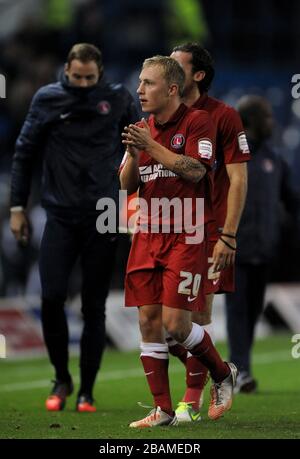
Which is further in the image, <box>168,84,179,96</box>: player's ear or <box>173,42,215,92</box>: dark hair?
<box>173,42,215,92</box>: dark hair

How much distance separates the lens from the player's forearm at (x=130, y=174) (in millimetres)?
7762

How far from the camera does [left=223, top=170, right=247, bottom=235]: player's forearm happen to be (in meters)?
8.02

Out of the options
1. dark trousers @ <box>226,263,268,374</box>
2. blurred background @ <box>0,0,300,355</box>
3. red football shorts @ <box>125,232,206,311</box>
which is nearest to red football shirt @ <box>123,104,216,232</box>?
red football shorts @ <box>125,232,206,311</box>

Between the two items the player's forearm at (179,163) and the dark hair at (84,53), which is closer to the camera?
the player's forearm at (179,163)

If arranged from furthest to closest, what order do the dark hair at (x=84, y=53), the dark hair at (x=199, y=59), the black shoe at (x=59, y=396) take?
the black shoe at (x=59, y=396)
the dark hair at (x=84, y=53)
the dark hair at (x=199, y=59)

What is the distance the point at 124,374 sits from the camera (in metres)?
12.3

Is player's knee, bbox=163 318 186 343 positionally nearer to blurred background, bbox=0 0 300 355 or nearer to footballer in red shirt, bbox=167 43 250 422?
footballer in red shirt, bbox=167 43 250 422

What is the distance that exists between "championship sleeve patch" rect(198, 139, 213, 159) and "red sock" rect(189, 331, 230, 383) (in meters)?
1.04

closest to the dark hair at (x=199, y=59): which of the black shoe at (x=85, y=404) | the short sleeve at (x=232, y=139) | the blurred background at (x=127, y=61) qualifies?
the short sleeve at (x=232, y=139)

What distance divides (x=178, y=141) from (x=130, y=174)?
331 mm

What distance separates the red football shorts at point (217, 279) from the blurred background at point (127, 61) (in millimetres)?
5689

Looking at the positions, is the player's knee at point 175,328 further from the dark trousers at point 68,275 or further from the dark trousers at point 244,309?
the dark trousers at point 244,309

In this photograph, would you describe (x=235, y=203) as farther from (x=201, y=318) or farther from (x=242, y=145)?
(x=201, y=318)

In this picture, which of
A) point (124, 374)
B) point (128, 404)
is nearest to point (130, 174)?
point (128, 404)
